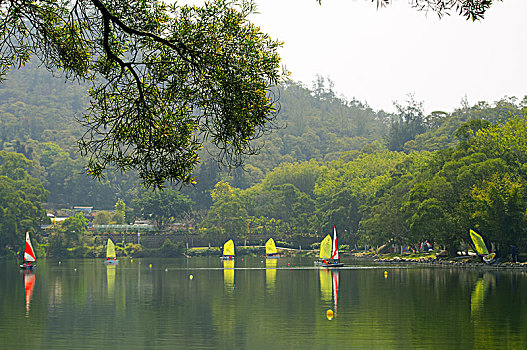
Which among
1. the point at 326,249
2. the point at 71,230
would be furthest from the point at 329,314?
the point at 71,230

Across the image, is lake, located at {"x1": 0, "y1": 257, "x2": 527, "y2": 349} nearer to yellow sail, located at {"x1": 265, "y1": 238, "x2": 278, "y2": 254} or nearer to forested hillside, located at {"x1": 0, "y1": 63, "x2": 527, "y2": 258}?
forested hillside, located at {"x1": 0, "y1": 63, "x2": 527, "y2": 258}

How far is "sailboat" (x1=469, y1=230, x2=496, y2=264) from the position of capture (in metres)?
76.1

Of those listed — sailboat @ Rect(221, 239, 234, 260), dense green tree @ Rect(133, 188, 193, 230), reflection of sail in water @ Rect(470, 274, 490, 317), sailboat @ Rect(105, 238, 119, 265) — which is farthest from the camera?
dense green tree @ Rect(133, 188, 193, 230)

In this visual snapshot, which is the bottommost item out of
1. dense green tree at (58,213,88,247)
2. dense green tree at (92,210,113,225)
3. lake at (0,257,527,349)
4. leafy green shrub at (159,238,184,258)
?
lake at (0,257,527,349)

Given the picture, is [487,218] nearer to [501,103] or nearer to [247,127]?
[247,127]

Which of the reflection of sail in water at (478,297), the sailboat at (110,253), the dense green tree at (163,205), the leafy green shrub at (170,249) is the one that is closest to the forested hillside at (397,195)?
the dense green tree at (163,205)

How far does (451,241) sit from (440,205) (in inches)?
253

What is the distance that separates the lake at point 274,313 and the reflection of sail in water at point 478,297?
86 mm

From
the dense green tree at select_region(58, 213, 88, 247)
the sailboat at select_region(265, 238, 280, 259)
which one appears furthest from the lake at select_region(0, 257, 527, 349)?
the dense green tree at select_region(58, 213, 88, 247)

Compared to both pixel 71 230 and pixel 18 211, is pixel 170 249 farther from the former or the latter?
pixel 18 211

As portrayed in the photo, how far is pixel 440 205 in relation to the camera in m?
82.0

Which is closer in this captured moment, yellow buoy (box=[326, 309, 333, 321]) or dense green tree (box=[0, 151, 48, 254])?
yellow buoy (box=[326, 309, 333, 321])

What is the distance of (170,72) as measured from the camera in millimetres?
19062

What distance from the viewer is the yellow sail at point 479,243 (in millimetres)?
76062
